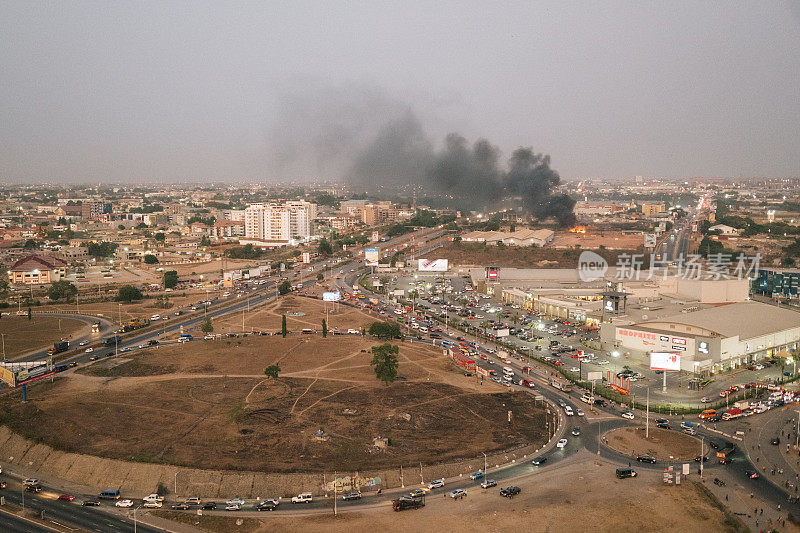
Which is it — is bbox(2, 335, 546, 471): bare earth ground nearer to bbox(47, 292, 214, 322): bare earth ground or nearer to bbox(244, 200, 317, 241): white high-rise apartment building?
bbox(47, 292, 214, 322): bare earth ground

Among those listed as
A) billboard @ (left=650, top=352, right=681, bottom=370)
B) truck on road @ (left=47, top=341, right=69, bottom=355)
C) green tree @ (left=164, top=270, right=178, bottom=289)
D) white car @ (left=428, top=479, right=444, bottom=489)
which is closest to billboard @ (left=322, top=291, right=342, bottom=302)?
green tree @ (left=164, top=270, right=178, bottom=289)

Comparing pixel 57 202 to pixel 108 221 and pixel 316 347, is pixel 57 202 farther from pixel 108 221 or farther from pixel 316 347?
pixel 316 347

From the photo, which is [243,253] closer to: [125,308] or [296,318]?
[125,308]

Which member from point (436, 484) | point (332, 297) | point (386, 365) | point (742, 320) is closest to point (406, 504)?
point (436, 484)

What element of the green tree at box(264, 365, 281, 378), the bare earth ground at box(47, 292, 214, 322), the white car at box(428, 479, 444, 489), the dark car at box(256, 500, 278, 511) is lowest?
the dark car at box(256, 500, 278, 511)

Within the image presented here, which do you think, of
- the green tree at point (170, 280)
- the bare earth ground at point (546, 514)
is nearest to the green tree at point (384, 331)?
the bare earth ground at point (546, 514)
